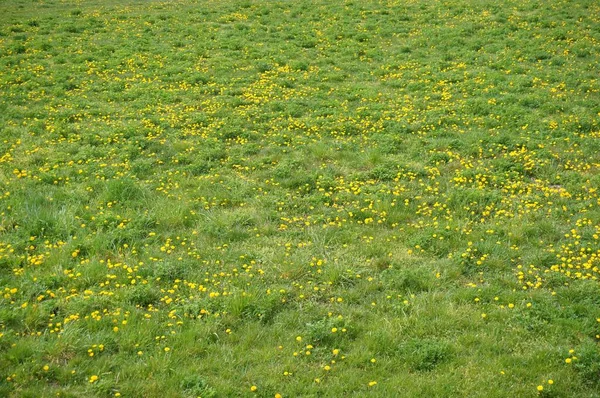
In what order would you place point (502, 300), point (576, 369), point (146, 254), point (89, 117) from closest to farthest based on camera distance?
point (576, 369)
point (502, 300)
point (146, 254)
point (89, 117)

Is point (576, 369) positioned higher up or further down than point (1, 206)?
further down

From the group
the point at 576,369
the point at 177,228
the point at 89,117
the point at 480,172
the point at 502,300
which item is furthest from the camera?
the point at 89,117

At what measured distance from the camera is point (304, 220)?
352 inches

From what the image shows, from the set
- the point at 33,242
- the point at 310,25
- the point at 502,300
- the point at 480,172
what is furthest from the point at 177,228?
the point at 310,25

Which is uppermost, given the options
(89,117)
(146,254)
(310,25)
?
(310,25)

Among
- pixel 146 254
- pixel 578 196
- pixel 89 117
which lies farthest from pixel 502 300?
pixel 89 117

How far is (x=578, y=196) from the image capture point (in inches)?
366

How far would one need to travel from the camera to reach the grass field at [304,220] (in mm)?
5980

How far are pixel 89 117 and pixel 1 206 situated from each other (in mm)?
4613

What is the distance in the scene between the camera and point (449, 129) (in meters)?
12.1

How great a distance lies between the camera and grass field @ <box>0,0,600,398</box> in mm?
5980

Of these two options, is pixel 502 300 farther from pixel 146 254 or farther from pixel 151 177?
pixel 151 177

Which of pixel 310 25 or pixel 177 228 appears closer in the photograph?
pixel 177 228

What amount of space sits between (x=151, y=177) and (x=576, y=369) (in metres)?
7.44
